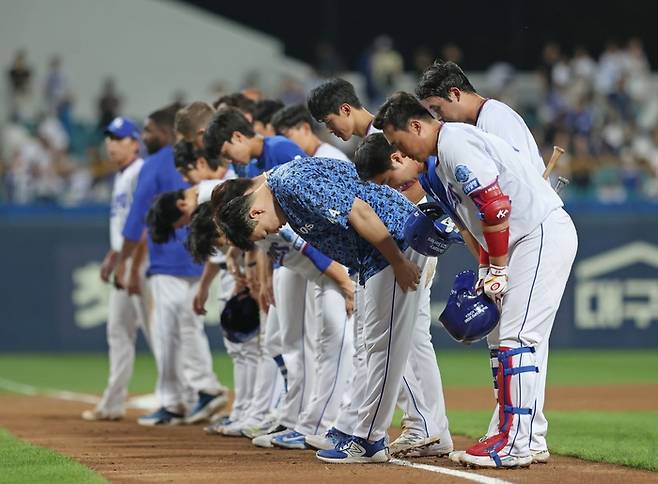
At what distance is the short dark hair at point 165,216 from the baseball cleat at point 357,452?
2.83m

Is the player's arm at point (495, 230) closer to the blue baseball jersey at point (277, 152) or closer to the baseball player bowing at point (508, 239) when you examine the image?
the baseball player bowing at point (508, 239)

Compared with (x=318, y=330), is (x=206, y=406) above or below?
below

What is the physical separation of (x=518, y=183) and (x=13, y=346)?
496 inches

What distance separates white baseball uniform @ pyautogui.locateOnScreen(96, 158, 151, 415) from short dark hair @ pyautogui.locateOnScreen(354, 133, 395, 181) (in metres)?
4.07

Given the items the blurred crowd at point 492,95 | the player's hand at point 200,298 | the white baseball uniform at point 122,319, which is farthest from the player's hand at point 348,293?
the blurred crowd at point 492,95

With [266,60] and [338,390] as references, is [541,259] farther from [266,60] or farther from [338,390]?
[266,60]

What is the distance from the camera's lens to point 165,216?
9133mm

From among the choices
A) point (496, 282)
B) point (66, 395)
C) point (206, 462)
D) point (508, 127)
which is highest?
point (508, 127)

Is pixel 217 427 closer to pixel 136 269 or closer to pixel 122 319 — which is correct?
pixel 136 269

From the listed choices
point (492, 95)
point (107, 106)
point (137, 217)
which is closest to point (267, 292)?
point (137, 217)

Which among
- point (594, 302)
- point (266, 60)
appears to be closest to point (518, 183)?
point (594, 302)

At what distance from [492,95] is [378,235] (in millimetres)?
17519

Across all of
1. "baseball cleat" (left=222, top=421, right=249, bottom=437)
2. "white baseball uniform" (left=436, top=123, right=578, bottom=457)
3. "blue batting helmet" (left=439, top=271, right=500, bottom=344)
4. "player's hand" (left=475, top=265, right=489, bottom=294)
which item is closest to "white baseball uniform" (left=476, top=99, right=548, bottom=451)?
"white baseball uniform" (left=436, top=123, right=578, bottom=457)

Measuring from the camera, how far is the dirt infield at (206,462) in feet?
20.3
